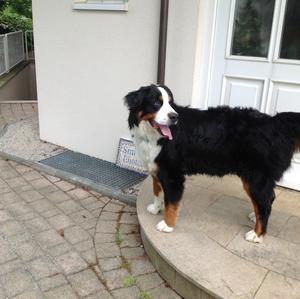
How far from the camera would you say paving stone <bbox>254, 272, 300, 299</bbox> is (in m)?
2.14

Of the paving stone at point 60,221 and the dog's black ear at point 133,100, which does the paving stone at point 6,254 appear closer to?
the paving stone at point 60,221

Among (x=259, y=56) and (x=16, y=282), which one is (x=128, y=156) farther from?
(x=16, y=282)

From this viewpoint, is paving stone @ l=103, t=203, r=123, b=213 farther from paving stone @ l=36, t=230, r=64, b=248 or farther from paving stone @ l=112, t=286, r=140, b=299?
paving stone @ l=112, t=286, r=140, b=299

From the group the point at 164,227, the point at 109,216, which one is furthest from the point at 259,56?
the point at 109,216

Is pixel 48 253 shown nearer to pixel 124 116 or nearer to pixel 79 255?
pixel 79 255

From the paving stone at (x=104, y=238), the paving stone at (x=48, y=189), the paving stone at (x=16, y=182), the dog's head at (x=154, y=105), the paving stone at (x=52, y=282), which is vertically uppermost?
the dog's head at (x=154, y=105)

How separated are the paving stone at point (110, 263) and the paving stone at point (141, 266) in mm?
105

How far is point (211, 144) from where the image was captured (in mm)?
2617

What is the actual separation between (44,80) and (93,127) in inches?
41.7

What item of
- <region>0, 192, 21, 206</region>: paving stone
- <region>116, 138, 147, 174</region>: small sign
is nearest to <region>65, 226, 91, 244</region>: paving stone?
<region>0, 192, 21, 206</region>: paving stone

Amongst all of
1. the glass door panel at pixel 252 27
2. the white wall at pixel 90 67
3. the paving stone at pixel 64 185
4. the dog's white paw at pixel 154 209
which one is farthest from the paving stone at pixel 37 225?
the glass door panel at pixel 252 27

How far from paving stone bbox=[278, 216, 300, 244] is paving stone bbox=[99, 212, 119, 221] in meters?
1.51

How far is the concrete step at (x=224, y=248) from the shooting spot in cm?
224

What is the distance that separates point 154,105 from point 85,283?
1369 mm
